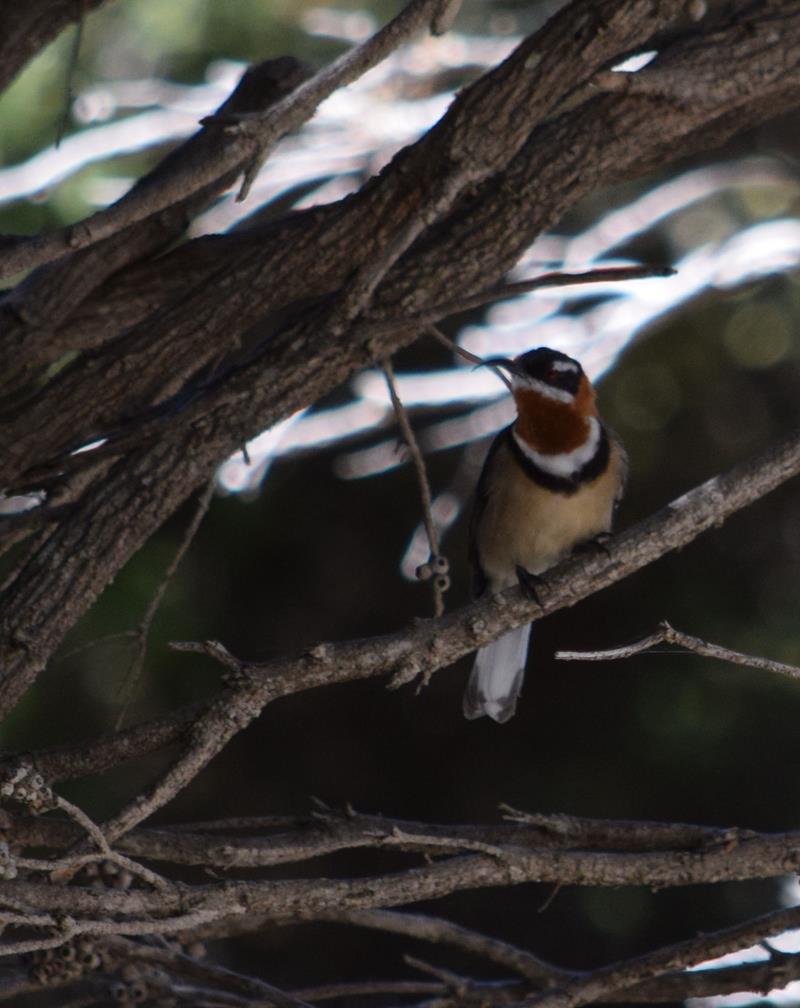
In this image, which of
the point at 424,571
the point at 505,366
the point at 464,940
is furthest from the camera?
the point at 505,366

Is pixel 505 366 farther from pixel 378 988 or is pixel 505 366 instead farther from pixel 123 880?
pixel 123 880

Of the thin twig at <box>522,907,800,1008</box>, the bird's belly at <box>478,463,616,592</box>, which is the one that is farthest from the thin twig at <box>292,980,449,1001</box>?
the bird's belly at <box>478,463,616,592</box>

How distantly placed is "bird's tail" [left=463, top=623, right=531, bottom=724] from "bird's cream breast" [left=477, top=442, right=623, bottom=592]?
10.4 inches

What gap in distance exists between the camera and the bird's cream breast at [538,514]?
4379mm

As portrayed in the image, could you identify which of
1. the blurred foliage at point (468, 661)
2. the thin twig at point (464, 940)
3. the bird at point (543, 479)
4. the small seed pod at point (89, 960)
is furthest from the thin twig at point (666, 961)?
the blurred foliage at point (468, 661)

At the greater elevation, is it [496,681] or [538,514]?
[538,514]

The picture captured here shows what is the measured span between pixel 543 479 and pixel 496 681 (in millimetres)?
649

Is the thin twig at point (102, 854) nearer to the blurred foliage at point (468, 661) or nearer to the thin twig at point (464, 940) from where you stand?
the thin twig at point (464, 940)

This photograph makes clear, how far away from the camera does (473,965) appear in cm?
570

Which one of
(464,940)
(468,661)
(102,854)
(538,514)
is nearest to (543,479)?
(538,514)

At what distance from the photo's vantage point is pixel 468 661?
5918 mm

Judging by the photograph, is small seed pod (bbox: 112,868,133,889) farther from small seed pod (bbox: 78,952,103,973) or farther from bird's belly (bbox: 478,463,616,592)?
bird's belly (bbox: 478,463,616,592)

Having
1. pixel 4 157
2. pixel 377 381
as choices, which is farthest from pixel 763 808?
pixel 4 157

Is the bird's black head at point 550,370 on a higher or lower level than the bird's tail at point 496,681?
higher
